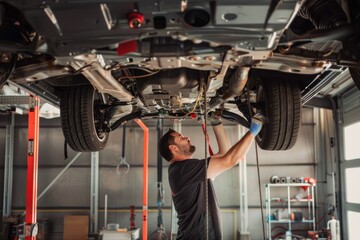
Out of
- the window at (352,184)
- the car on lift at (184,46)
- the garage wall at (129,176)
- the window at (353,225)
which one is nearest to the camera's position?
the car on lift at (184,46)

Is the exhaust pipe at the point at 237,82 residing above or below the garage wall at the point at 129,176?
above

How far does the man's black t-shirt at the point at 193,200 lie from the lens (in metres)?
3.38

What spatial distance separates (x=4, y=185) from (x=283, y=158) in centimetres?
724

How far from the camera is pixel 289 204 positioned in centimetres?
971

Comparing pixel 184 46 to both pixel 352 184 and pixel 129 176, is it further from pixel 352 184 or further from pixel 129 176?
pixel 129 176

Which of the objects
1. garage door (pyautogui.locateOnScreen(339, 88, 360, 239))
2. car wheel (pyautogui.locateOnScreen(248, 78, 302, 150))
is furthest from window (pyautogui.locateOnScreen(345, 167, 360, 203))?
car wheel (pyautogui.locateOnScreen(248, 78, 302, 150))

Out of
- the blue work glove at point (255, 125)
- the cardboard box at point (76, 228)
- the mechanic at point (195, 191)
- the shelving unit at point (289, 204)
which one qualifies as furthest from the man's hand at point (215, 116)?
the cardboard box at point (76, 228)

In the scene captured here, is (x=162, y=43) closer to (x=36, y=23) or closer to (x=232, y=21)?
(x=232, y=21)

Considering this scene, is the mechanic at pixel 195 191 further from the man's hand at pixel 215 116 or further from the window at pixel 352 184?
the window at pixel 352 184

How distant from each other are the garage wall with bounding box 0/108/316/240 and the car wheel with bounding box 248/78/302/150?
764cm

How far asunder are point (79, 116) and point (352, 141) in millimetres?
6614

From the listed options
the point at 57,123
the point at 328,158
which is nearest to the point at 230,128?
the point at 328,158

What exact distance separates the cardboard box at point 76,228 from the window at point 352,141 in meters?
6.27

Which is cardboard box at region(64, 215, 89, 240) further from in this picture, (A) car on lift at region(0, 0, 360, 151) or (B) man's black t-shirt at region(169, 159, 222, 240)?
(A) car on lift at region(0, 0, 360, 151)
